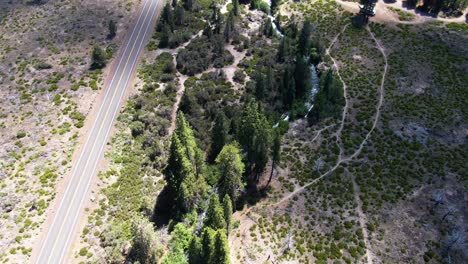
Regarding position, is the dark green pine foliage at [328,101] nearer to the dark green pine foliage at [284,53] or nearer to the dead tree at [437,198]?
the dark green pine foliage at [284,53]

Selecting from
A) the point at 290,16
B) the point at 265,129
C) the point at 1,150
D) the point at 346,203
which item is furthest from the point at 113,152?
the point at 290,16

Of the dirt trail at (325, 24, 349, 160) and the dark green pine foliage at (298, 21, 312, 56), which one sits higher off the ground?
the dark green pine foliage at (298, 21, 312, 56)

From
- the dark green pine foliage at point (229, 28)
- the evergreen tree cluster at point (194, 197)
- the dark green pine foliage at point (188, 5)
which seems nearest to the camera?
the evergreen tree cluster at point (194, 197)

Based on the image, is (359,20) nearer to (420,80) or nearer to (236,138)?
(420,80)

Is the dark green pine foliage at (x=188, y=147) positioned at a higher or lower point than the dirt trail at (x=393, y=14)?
lower

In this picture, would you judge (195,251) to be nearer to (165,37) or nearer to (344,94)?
(344,94)

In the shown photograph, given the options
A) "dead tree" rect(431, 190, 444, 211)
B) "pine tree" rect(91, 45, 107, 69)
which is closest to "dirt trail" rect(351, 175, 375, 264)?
"dead tree" rect(431, 190, 444, 211)

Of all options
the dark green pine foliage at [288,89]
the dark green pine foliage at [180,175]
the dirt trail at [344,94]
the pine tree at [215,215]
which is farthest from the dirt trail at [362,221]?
the dark green pine foliage at [180,175]

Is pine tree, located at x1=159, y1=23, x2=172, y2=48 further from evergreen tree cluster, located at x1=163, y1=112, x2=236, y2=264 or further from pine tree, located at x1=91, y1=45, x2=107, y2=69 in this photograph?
evergreen tree cluster, located at x1=163, y1=112, x2=236, y2=264
